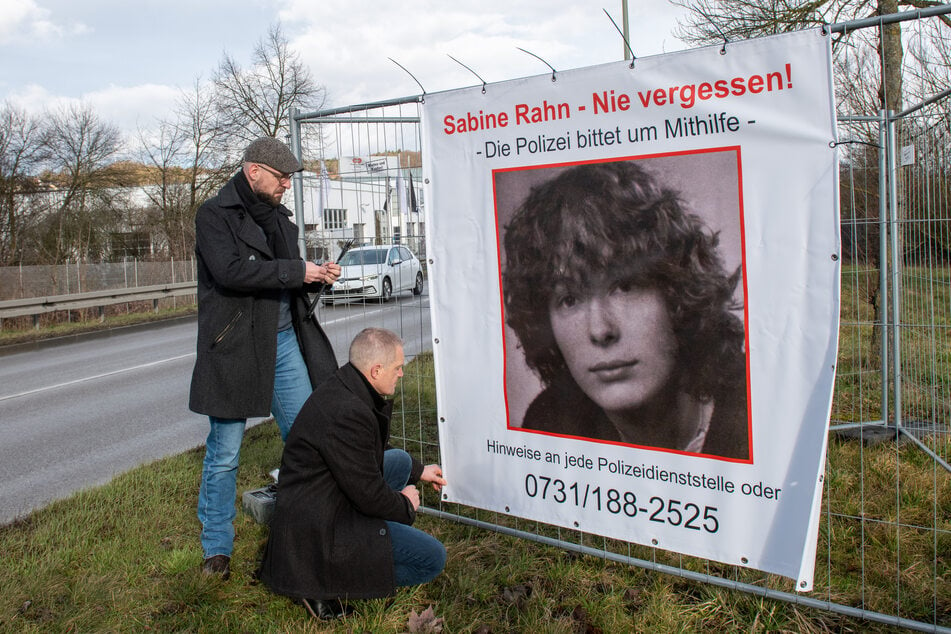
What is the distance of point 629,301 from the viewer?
311cm

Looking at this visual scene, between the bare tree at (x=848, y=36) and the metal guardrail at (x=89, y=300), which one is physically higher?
the bare tree at (x=848, y=36)

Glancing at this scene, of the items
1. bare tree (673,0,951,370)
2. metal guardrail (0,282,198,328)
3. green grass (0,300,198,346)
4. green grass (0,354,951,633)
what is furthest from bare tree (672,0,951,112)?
green grass (0,300,198,346)

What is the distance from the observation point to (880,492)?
14.1ft

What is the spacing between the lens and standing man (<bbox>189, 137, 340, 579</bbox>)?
12.0ft

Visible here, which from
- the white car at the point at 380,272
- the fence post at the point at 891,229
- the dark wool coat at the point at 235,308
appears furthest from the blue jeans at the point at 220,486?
the fence post at the point at 891,229

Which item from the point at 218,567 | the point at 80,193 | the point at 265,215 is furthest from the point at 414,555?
the point at 80,193

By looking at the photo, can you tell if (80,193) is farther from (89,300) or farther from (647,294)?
(647,294)

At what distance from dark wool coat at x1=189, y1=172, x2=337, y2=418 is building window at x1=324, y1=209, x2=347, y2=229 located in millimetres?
578

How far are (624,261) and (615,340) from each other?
34 cm

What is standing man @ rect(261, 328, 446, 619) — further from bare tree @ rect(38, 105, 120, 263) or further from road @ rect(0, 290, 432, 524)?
bare tree @ rect(38, 105, 120, 263)

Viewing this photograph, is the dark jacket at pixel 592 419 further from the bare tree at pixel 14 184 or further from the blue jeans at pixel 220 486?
the bare tree at pixel 14 184

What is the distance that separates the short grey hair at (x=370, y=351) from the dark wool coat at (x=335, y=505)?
0.18 feet

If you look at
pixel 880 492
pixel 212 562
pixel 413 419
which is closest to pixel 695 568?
pixel 880 492

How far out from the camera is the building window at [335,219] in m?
4.31
